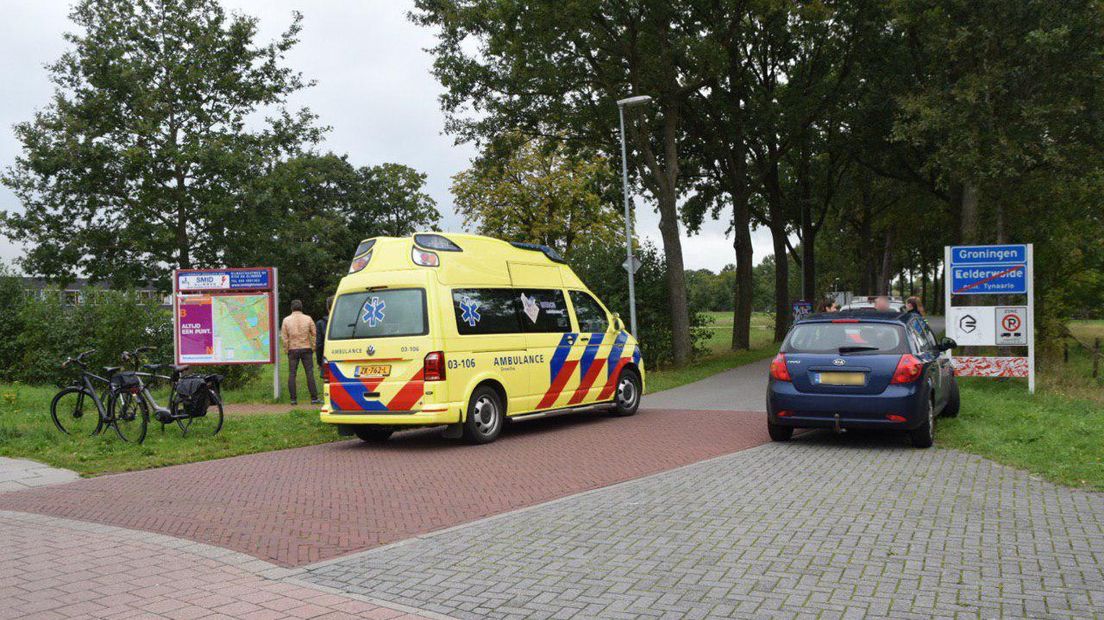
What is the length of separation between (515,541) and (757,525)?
5.57ft

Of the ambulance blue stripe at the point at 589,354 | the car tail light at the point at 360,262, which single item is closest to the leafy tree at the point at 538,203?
the ambulance blue stripe at the point at 589,354

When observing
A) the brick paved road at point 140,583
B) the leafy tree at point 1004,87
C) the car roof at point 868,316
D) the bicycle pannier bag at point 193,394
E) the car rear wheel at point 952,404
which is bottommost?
the brick paved road at point 140,583

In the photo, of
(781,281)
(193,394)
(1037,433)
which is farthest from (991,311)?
(781,281)

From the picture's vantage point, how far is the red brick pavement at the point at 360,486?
6.36 metres

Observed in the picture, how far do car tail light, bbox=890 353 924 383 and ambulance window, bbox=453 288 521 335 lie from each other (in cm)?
463

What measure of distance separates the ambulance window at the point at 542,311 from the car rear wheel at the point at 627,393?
61.1 inches

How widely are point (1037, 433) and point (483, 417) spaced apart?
20.6 ft

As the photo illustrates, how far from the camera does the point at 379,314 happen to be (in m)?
10.4

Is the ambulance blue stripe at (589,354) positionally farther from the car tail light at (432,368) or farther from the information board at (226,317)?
the information board at (226,317)

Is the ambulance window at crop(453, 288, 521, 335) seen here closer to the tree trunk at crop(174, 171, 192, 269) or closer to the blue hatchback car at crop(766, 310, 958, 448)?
the blue hatchback car at crop(766, 310, 958, 448)

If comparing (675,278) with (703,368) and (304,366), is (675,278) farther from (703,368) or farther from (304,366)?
(304,366)

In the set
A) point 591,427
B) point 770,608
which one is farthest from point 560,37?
point 770,608

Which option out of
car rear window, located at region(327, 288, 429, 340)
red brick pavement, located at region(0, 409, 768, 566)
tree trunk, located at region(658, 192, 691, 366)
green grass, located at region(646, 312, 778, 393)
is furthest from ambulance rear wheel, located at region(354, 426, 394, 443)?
tree trunk, located at region(658, 192, 691, 366)

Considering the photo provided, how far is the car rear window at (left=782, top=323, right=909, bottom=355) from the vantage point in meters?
9.52
